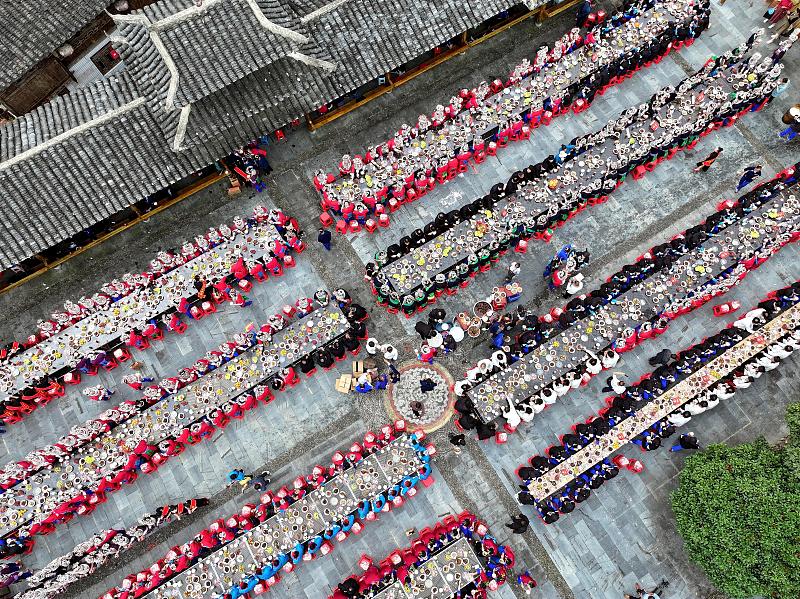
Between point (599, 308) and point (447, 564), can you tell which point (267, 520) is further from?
point (599, 308)

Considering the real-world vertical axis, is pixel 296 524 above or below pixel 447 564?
above

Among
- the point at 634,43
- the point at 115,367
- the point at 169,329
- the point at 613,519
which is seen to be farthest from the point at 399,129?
the point at 613,519

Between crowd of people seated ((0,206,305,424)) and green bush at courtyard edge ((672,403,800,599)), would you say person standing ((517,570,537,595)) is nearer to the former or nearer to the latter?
green bush at courtyard edge ((672,403,800,599))

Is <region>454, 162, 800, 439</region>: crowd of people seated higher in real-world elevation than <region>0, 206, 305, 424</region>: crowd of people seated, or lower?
lower

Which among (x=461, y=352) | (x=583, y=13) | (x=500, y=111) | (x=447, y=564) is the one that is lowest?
(x=447, y=564)

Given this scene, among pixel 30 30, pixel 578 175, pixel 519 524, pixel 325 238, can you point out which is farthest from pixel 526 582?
pixel 30 30

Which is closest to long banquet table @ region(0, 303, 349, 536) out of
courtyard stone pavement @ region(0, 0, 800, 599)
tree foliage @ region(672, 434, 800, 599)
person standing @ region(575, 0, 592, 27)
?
courtyard stone pavement @ region(0, 0, 800, 599)
